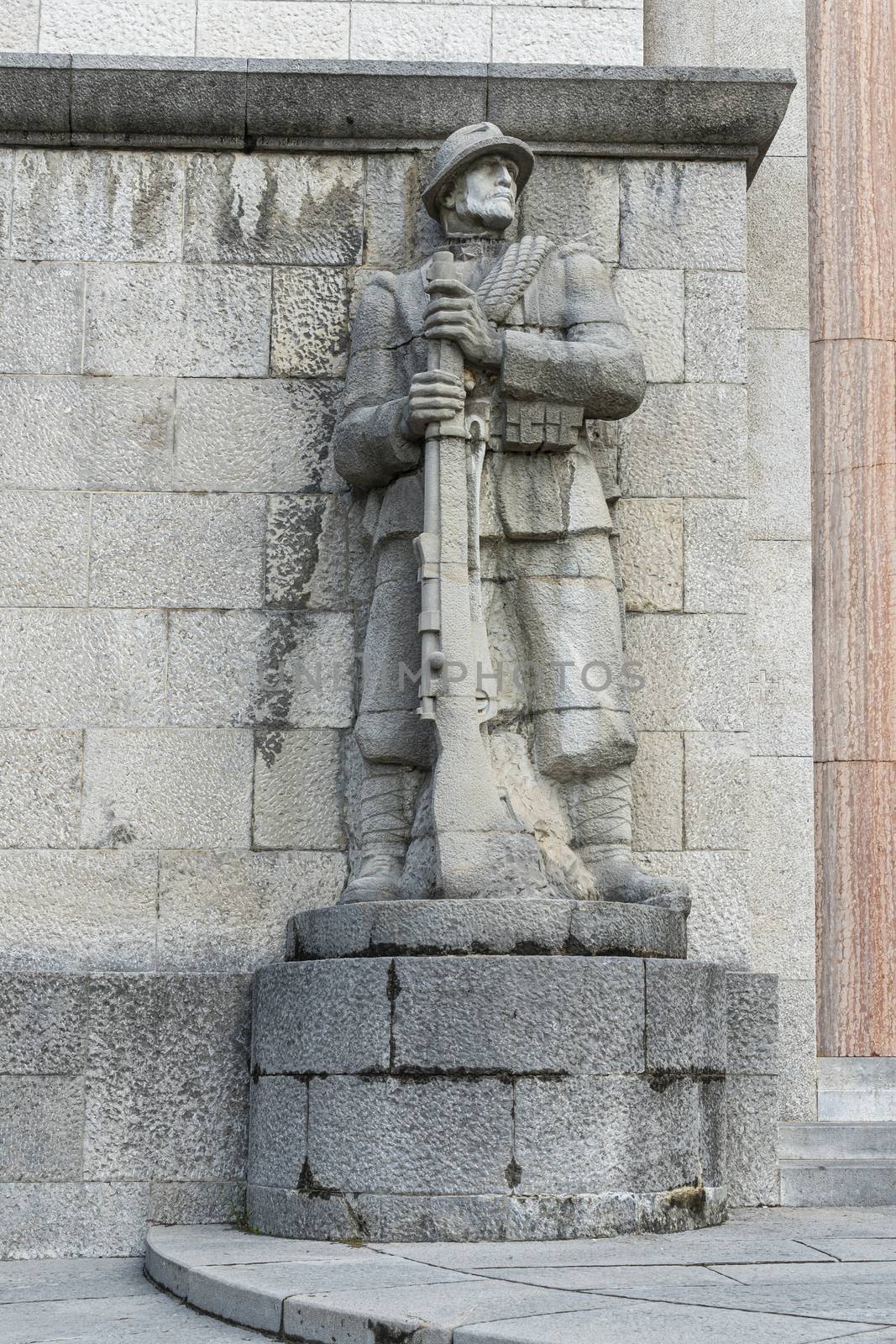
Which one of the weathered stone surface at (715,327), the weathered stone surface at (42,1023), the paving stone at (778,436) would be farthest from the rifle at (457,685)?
the paving stone at (778,436)

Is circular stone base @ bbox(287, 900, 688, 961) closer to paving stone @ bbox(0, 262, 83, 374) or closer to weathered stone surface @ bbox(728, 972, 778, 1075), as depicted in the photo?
weathered stone surface @ bbox(728, 972, 778, 1075)

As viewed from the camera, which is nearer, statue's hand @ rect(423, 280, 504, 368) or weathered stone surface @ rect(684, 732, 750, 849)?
statue's hand @ rect(423, 280, 504, 368)

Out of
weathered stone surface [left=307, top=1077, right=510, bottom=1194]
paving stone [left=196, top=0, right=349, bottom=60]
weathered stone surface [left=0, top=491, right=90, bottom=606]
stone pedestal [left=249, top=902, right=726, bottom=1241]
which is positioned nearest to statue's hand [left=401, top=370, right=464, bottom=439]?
weathered stone surface [left=0, top=491, right=90, bottom=606]

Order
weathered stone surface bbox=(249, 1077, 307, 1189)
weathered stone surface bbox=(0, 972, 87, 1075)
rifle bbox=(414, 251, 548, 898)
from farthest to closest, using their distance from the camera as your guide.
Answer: weathered stone surface bbox=(0, 972, 87, 1075)
rifle bbox=(414, 251, 548, 898)
weathered stone surface bbox=(249, 1077, 307, 1189)

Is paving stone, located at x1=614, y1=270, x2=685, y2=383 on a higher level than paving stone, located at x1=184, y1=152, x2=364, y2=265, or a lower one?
lower

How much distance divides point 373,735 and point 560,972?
1.50 metres

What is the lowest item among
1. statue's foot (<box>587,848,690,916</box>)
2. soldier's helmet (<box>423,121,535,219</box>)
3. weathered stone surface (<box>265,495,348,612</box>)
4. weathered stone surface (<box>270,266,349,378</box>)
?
statue's foot (<box>587,848,690,916</box>)

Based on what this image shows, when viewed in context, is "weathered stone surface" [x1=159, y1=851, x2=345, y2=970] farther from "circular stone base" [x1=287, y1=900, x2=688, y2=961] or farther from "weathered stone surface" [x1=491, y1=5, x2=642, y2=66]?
"weathered stone surface" [x1=491, y1=5, x2=642, y2=66]

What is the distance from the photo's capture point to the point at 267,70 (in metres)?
7.53

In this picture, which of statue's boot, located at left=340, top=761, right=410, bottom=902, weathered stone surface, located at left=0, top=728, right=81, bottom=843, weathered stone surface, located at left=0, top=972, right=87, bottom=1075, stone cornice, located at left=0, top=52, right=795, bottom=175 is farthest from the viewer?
stone cornice, located at left=0, top=52, right=795, bottom=175

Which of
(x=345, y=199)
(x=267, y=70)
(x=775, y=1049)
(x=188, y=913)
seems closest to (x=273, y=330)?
(x=345, y=199)

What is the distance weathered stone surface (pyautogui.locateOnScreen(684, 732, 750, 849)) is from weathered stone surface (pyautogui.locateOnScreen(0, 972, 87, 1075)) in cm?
274

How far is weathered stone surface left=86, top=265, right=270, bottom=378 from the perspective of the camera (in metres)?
7.55

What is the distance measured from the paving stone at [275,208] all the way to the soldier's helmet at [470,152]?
0.52m
